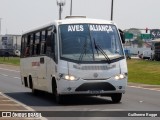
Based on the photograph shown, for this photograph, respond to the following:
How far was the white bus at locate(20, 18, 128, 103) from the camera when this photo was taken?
61.8ft

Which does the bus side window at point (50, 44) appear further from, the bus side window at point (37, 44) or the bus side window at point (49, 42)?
the bus side window at point (37, 44)

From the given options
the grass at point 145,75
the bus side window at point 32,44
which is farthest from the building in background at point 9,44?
the bus side window at point 32,44

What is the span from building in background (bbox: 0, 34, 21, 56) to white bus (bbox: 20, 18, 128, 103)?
105m

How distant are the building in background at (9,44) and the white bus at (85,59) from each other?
344ft

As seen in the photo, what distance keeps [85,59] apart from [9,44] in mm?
110924

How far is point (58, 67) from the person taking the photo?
62.4 feet

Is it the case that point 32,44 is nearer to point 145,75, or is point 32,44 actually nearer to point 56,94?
point 56,94

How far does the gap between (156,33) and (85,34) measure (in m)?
138

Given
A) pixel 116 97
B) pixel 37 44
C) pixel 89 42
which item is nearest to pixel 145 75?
pixel 37 44

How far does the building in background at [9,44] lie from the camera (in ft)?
414

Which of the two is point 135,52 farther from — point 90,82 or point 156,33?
point 90,82

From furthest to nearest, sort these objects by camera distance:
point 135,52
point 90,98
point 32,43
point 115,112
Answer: point 135,52 < point 32,43 < point 90,98 < point 115,112

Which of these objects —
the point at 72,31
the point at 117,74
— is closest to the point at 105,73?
the point at 117,74

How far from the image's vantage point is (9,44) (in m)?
129
